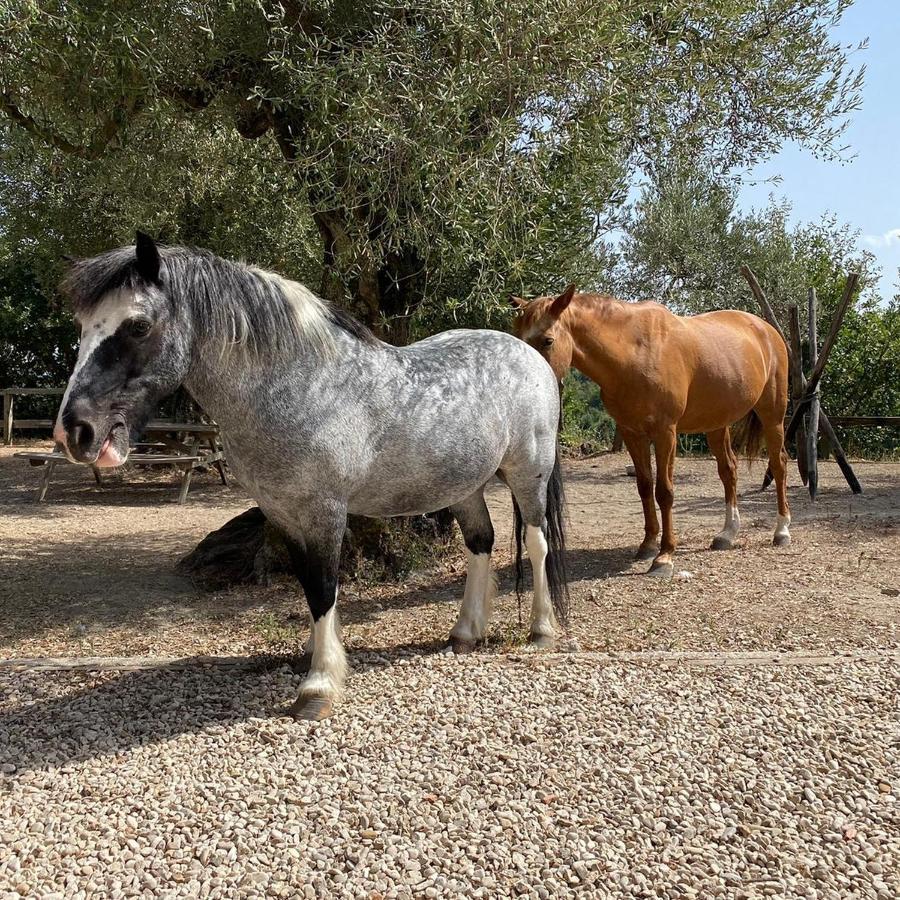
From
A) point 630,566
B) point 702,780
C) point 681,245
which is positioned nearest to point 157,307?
point 702,780

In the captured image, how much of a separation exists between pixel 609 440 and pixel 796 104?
1162 centimetres

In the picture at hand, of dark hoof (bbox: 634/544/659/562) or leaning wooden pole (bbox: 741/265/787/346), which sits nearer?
dark hoof (bbox: 634/544/659/562)

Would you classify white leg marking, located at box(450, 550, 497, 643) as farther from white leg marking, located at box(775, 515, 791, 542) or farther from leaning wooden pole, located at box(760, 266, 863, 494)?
leaning wooden pole, located at box(760, 266, 863, 494)

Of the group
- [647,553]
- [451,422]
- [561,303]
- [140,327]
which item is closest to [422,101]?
[561,303]

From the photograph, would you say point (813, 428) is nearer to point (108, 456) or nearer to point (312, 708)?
point (312, 708)

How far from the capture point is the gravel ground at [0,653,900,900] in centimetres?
234

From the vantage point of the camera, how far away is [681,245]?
14266 millimetres

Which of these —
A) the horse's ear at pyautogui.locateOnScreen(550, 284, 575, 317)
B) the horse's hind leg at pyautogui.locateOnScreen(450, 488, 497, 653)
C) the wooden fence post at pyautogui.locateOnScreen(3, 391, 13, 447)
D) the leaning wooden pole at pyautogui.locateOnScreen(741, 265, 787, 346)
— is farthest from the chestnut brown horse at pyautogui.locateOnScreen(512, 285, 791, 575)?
the wooden fence post at pyautogui.locateOnScreen(3, 391, 13, 447)

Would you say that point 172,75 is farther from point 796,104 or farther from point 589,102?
point 796,104

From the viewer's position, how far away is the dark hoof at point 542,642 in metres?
4.20

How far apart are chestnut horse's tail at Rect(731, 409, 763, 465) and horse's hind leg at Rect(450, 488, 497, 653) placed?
4.13m

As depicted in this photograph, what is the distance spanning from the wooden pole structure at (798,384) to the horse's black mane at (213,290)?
757 centimetres

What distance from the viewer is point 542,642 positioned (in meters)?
4.21

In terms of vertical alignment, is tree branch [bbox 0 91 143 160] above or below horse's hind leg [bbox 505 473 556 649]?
above
